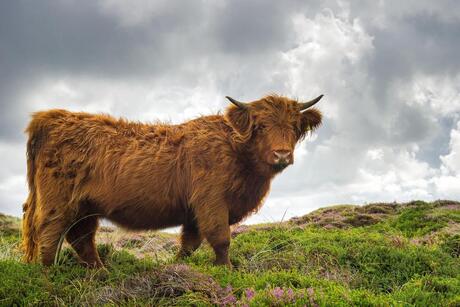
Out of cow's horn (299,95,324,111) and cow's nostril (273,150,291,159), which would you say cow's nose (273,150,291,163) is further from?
cow's horn (299,95,324,111)

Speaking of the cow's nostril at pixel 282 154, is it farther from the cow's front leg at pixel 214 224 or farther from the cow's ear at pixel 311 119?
the cow's ear at pixel 311 119

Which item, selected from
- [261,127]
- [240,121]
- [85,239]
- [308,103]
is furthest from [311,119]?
[85,239]

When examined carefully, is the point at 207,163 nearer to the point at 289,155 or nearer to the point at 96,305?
the point at 289,155

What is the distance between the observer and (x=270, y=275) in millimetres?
6082

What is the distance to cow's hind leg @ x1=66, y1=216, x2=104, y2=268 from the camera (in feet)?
24.1

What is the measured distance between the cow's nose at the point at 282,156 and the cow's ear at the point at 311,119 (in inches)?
47.0

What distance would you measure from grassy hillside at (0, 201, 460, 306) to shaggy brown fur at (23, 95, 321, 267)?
1.93 ft

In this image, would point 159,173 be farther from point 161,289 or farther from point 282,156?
point 161,289

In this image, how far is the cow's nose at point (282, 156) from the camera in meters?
6.39

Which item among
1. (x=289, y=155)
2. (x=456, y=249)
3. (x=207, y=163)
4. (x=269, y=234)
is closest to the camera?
(x=289, y=155)

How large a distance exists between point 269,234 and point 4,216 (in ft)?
30.9

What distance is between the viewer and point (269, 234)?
35.5 feet

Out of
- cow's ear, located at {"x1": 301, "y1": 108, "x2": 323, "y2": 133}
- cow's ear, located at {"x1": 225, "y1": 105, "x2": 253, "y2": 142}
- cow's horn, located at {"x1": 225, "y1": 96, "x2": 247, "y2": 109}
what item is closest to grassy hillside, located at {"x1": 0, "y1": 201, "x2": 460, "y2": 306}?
cow's ear, located at {"x1": 225, "y1": 105, "x2": 253, "y2": 142}

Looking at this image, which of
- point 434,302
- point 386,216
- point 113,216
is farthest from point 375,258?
point 386,216
